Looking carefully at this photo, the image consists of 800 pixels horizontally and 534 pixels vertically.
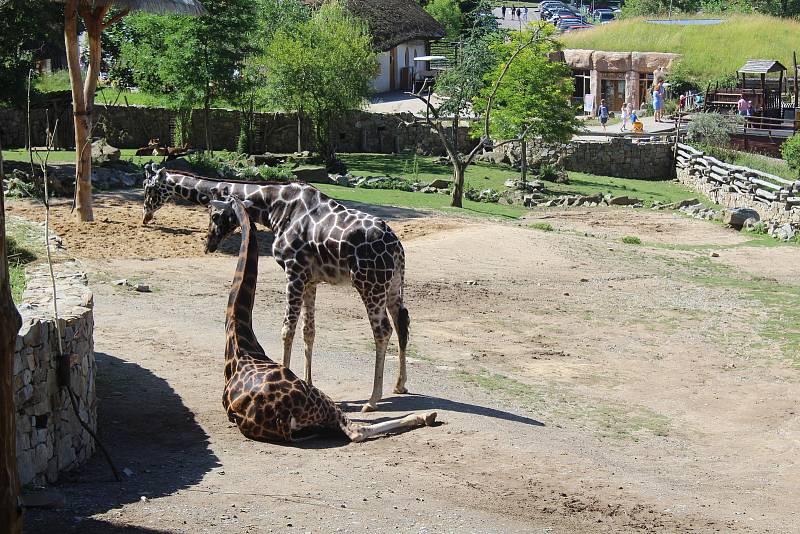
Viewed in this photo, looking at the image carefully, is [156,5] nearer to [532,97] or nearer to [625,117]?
[532,97]

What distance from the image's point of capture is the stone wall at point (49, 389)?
8203 millimetres

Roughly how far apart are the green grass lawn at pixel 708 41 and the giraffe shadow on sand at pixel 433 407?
4708cm

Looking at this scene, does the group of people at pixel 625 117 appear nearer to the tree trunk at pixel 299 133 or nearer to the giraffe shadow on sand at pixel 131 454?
the tree trunk at pixel 299 133

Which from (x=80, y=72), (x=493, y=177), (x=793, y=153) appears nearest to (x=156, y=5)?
(x=80, y=72)

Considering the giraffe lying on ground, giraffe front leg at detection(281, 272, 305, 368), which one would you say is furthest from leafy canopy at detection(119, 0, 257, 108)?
the giraffe lying on ground

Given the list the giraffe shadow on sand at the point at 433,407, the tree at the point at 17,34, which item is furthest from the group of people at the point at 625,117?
the giraffe shadow on sand at the point at 433,407

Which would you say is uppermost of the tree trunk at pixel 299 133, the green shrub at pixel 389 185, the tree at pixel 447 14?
the tree at pixel 447 14

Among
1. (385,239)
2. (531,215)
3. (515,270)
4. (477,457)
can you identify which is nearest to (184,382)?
(385,239)

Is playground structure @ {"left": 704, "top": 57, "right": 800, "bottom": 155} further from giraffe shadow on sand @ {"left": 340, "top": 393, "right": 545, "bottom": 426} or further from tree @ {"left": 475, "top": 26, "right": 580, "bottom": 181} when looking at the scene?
giraffe shadow on sand @ {"left": 340, "top": 393, "right": 545, "bottom": 426}

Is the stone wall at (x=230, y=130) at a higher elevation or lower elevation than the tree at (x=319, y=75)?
lower

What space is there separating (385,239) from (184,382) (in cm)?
276

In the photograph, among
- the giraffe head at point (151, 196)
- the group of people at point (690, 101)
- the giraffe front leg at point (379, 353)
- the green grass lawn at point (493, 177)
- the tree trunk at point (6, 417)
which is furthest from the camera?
the group of people at point (690, 101)

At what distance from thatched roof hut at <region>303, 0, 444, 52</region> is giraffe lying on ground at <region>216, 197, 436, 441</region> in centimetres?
4461

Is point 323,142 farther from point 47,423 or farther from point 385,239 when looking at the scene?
point 47,423
